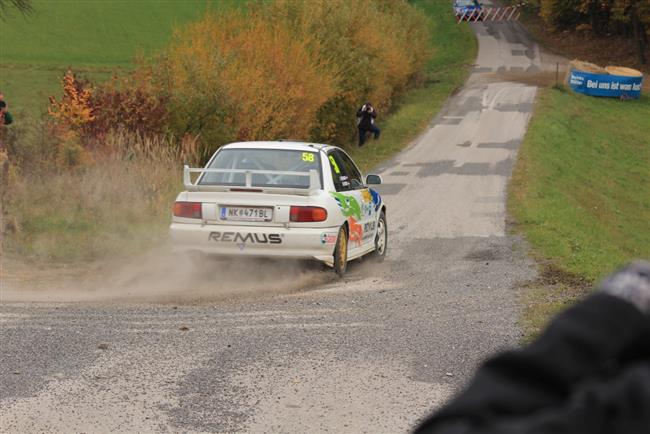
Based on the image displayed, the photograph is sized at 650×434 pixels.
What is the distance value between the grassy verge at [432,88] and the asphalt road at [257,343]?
734 inches

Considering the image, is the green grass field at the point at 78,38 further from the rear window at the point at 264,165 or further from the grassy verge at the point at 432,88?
the rear window at the point at 264,165

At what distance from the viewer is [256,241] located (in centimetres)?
1167

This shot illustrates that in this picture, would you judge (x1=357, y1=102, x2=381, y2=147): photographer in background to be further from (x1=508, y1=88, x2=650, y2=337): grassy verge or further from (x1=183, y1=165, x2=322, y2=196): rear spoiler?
(x1=183, y1=165, x2=322, y2=196): rear spoiler

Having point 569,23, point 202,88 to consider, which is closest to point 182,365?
point 202,88

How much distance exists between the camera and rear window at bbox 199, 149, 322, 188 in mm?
12258

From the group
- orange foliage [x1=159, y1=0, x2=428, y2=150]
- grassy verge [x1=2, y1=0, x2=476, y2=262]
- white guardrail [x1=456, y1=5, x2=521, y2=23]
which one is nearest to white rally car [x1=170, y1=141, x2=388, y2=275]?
grassy verge [x1=2, y1=0, x2=476, y2=262]

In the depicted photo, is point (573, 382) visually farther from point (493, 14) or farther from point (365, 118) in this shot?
point (493, 14)

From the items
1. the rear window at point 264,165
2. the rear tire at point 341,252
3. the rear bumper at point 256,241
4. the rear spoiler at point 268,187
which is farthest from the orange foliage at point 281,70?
the rear bumper at point 256,241

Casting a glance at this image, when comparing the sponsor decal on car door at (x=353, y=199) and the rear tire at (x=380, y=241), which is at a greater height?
the sponsor decal on car door at (x=353, y=199)

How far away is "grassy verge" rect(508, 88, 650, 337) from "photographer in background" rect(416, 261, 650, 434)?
7471 millimetres

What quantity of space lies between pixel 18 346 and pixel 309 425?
2.79 metres

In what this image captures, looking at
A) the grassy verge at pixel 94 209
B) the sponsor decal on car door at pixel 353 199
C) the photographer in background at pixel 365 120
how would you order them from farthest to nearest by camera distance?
the photographer in background at pixel 365 120 < the grassy verge at pixel 94 209 < the sponsor decal on car door at pixel 353 199

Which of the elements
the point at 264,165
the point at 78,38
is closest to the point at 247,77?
the point at 264,165

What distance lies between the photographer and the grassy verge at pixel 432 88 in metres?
35.1
